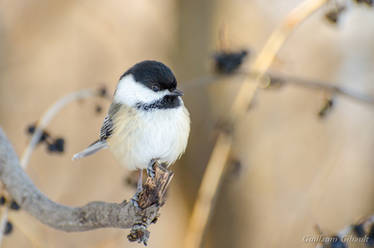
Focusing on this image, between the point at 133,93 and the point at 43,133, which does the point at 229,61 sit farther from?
the point at 43,133

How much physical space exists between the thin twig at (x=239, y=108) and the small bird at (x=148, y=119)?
41cm

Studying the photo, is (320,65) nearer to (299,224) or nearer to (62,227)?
(299,224)

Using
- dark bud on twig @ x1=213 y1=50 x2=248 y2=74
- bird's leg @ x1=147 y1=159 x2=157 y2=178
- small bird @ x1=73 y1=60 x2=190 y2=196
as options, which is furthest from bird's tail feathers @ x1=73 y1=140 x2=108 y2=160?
dark bud on twig @ x1=213 y1=50 x2=248 y2=74

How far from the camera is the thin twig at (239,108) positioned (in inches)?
98.6

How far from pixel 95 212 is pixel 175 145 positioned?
545 mm

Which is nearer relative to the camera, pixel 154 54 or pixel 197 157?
pixel 197 157

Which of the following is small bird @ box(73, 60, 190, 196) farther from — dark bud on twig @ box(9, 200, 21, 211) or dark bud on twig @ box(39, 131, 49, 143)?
dark bud on twig @ box(9, 200, 21, 211)

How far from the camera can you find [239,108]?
8.40ft

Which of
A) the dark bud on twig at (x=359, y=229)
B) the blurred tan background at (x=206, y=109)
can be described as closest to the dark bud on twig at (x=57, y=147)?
the dark bud on twig at (x=359, y=229)

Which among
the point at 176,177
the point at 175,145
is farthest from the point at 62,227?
the point at 176,177

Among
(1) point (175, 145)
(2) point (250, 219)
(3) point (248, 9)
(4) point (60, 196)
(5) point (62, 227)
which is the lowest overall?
(2) point (250, 219)

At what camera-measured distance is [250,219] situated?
14.6 feet

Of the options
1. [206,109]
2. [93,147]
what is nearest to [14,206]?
[93,147]

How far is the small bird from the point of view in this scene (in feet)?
7.16
